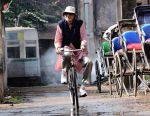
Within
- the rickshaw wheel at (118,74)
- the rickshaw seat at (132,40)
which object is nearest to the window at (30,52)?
the rickshaw wheel at (118,74)

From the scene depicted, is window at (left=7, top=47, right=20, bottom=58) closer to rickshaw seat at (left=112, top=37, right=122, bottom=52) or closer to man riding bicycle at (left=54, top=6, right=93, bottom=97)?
rickshaw seat at (left=112, top=37, right=122, bottom=52)

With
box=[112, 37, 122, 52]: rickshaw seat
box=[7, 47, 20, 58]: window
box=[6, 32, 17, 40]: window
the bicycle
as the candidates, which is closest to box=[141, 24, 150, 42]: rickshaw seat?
the bicycle

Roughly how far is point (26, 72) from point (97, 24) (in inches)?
395

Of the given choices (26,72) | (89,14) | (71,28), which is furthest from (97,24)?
(71,28)

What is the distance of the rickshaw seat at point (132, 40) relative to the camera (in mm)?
13109

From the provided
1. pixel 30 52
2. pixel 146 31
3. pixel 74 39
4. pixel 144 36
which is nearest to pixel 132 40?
pixel 146 31

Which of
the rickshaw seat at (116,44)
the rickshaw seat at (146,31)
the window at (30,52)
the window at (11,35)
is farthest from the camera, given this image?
the window at (30,52)

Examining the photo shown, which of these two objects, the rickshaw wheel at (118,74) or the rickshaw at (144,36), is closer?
the rickshaw at (144,36)

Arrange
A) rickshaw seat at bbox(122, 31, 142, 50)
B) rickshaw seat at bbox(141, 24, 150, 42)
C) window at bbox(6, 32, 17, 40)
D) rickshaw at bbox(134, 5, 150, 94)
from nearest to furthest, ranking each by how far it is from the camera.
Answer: rickshaw at bbox(134, 5, 150, 94) < rickshaw seat at bbox(141, 24, 150, 42) < rickshaw seat at bbox(122, 31, 142, 50) < window at bbox(6, 32, 17, 40)

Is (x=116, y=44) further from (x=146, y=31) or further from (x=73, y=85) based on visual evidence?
(x=73, y=85)

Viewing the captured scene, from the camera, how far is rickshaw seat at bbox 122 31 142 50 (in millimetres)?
13109

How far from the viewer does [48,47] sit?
37938mm

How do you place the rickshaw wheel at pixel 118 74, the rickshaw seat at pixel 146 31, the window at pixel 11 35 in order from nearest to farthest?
the rickshaw seat at pixel 146 31
the rickshaw wheel at pixel 118 74
the window at pixel 11 35

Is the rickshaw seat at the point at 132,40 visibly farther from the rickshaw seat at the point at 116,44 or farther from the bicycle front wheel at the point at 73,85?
the bicycle front wheel at the point at 73,85
